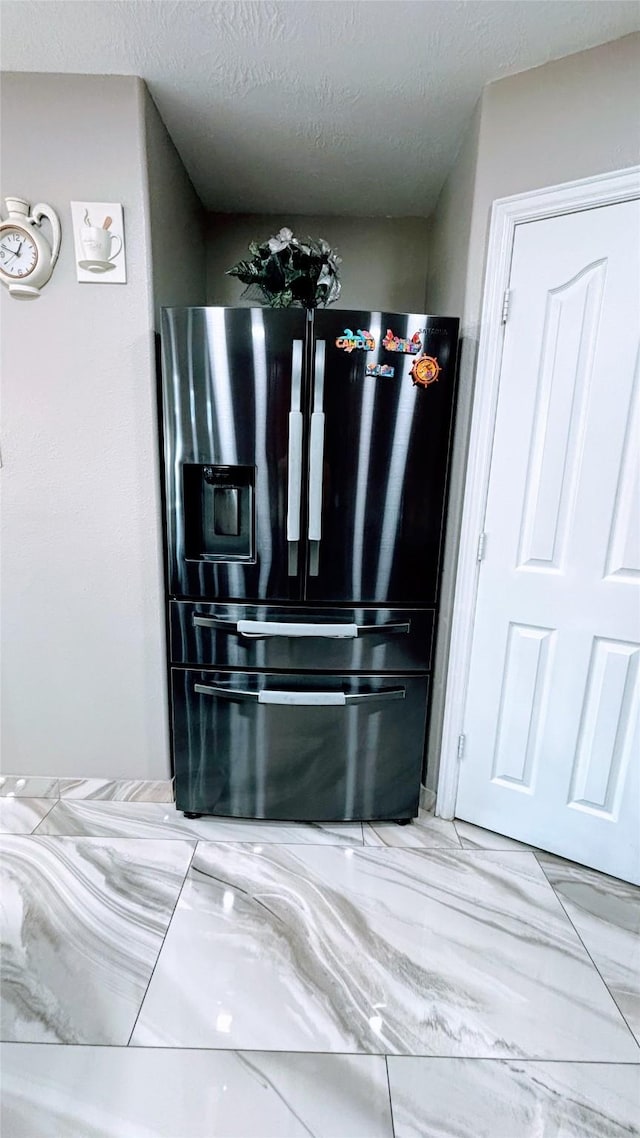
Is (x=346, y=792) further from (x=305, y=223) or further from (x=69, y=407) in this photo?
(x=305, y=223)

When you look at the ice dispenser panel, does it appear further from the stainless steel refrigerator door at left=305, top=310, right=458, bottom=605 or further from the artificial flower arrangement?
the artificial flower arrangement

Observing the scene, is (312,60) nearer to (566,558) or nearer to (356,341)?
(356,341)

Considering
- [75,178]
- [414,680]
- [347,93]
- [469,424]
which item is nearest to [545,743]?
[414,680]

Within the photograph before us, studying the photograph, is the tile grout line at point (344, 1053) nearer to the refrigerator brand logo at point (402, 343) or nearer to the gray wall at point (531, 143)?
the gray wall at point (531, 143)

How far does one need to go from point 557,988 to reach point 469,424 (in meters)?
1.67

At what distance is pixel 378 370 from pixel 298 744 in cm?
132

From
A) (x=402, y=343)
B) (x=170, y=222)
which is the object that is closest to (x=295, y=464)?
(x=402, y=343)

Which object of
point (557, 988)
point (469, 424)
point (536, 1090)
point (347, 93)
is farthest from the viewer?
point (469, 424)

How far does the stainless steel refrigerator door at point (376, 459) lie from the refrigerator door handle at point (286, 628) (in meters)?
0.10

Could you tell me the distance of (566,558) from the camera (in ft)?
5.25

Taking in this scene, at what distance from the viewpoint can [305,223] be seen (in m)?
2.33

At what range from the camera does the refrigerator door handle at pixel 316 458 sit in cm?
152

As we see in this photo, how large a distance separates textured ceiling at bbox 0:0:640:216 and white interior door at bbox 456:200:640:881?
47 centimetres

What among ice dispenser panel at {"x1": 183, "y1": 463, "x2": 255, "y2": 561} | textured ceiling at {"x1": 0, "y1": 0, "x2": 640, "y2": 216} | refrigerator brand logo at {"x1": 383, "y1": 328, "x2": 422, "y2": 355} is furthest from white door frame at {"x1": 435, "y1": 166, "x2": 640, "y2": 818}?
ice dispenser panel at {"x1": 183, "y1": 463, "x2": 255, "y2": 561}
